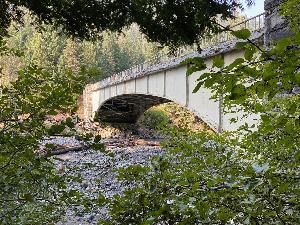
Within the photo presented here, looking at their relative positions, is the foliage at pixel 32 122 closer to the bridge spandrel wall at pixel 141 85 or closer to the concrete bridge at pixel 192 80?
the concrete bridge at pixel 192 80

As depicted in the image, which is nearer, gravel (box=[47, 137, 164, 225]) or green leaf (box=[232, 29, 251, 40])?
green leaf (box=[232, 29, 251, 40])

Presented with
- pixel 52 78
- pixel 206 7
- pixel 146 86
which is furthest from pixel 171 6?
pixel 146 86

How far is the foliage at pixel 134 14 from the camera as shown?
5.26 meters

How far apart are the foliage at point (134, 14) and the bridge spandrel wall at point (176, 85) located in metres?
8.34

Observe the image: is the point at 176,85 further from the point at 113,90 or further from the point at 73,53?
the point at 73,53

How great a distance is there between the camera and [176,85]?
50.1 ft

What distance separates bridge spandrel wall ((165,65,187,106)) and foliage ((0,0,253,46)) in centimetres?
834

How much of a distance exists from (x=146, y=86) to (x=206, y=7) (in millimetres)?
14969

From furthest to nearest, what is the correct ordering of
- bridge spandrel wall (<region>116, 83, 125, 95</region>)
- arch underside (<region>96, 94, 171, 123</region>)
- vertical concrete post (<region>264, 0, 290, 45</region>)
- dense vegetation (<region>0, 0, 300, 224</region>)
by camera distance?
arch underside (<region>96, 94, 171, 123</region>)
bridge spandrel wall (<region>116, 83, 125, 95</region>)
vertical concrete post (<region>264, 0, 290, 45</region>)
dense vegetation (<region>0, 0, 300, 224</region>)

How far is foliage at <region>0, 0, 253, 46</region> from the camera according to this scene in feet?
17.3

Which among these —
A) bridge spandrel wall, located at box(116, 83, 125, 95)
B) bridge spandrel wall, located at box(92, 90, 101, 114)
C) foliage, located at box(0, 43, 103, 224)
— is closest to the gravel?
foliage, located at box(0, 43, 103, 224)

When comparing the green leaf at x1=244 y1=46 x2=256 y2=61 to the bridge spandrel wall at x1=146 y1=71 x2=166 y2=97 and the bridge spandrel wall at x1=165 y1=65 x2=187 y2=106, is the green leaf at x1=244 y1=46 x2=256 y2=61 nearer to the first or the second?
the bridge spandrel wall at x1=165 y1=65 x2=187 y2=106

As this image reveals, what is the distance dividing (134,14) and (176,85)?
9.84 metres

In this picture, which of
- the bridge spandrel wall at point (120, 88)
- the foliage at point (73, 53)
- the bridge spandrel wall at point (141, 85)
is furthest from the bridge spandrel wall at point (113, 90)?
the foliage at point (73, 53)
